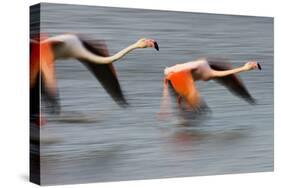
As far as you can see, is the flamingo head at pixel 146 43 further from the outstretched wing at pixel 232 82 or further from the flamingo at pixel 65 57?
the outstretched wing at pixel 232 82

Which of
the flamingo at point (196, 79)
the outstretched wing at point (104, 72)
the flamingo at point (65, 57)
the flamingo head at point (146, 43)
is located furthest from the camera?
the flamingo at point (196, 79)

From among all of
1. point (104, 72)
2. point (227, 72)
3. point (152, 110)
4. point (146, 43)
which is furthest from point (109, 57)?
point (227, 72)

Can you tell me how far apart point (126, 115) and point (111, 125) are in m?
0.22

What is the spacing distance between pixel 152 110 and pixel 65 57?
1.25 metres

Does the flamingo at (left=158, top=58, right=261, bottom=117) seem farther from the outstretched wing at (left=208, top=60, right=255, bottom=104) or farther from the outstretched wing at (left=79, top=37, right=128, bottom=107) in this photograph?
the outstretched wing at (left=79, top=37, right=128, bottom=107)

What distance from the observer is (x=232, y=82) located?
959 cm

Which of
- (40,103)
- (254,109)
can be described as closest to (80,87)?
(40,103)

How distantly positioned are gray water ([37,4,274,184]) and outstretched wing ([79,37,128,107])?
67mm

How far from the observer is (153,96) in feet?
29.6

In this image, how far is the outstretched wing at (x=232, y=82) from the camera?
9.48 m

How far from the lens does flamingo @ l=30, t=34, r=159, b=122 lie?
8.34m

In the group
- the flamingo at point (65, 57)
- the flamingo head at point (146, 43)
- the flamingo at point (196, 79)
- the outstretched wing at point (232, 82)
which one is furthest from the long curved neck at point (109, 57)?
the outstretched wing at point (232, 82)

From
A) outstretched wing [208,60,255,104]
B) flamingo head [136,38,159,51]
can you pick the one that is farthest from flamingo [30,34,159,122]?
outstretched wing [208,60,255,104]

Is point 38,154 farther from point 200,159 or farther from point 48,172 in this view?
point 200,159
